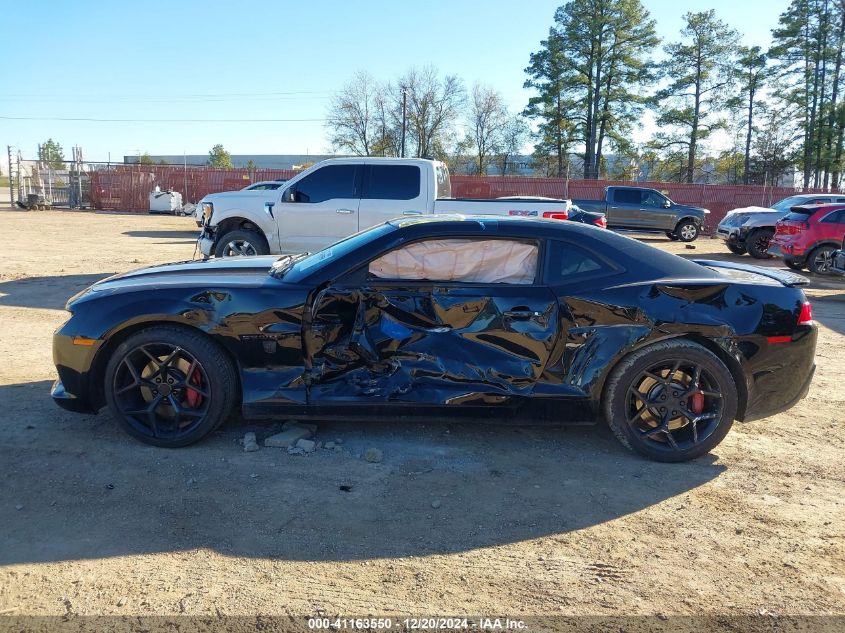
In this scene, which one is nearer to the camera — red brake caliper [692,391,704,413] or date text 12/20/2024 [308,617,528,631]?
date text 12/20/2024 [308,617,528,631]

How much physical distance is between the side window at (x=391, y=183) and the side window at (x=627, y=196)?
15.3 meters

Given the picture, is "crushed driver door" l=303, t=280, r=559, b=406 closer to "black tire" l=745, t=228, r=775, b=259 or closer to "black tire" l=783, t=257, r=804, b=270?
"black tire" l=783, t=257, r=804, b=270

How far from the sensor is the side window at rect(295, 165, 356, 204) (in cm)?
995

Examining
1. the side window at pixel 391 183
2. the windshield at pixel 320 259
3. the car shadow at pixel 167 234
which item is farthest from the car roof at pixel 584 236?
the car shadow at pixel 167 234

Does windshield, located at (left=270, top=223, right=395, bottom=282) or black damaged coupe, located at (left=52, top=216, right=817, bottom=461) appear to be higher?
windshield, located at (left=270, top=223, right=395, bottom=282)

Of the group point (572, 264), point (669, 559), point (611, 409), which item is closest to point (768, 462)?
point (611, 409)

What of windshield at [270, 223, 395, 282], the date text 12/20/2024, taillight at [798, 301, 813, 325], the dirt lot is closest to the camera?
the date text 12/20/2024

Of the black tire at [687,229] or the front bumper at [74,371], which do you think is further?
the black tire at [687,229]

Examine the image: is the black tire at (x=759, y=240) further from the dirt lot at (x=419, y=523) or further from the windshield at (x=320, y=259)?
the windshield at (x=320, y=259)

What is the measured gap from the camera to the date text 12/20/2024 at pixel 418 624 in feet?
8.36

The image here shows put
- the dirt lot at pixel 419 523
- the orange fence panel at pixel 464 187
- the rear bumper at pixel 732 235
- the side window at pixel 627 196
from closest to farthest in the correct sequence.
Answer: the dirt lot at pixel 419 523 < the rear bumper at pixel 732 235 < the side window at pixel 627 196 < the orange fence panel at pixel 464 187

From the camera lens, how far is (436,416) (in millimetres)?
4051

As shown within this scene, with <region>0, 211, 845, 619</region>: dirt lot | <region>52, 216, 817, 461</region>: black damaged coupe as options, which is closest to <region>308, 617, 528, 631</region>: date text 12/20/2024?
<region>0, 211, 845, 619</region>: dirt lot

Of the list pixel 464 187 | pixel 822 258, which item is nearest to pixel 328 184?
pixel 822 258
